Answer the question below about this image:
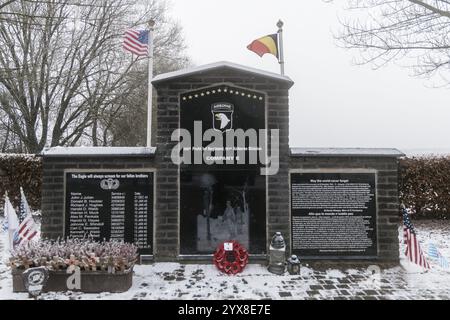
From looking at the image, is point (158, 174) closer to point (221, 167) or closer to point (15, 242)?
point (221, 167)

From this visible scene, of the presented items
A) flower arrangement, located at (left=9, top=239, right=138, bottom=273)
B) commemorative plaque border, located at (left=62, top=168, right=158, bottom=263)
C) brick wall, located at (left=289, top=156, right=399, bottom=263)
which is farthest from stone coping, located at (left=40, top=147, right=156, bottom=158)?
brick wall, located at (left=289, top=156, right=399, bottom=263)

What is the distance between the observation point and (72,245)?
17.6ft

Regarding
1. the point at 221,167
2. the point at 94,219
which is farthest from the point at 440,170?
the point at 94,219

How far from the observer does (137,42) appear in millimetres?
9578

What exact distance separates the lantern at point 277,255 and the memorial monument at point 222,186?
46cm

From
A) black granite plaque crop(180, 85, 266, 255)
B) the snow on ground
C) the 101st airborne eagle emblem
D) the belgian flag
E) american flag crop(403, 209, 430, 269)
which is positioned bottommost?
the snow on ground

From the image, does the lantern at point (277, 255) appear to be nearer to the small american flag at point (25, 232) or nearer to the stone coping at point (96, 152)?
the stone coping at point (96, 152)

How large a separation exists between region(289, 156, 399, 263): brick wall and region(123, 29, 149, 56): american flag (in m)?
5.52

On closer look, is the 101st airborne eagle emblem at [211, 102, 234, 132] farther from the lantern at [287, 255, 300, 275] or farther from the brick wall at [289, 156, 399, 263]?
the lantern at [287, 255, 300, 275]

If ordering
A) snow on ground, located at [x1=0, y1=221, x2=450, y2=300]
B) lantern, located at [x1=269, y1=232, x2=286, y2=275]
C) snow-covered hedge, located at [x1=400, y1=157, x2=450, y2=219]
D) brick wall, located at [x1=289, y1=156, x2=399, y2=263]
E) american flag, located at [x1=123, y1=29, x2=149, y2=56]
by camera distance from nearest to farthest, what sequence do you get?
snow on ground, located at [x1=0, y1=221, x2=450, y2=300] → lantern, located at [x1=269, y1=232, x2=286, y2=275] → brick wall, located at [x1=289, y1=156, x2=399, y2=263] → american flag, located at [x1=123, y1=29, x2=149, y2=56] → snow-covered hedge, located at [x1=400, y1=157, x2=450, y2=219]

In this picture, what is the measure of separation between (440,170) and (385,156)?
18.9ft

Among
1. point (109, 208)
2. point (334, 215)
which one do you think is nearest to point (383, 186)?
point (334, 215)

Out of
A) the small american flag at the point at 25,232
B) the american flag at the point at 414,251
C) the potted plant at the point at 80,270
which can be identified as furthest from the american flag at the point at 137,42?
the american flag at the point at 414,251

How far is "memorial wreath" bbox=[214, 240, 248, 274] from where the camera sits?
589cm
